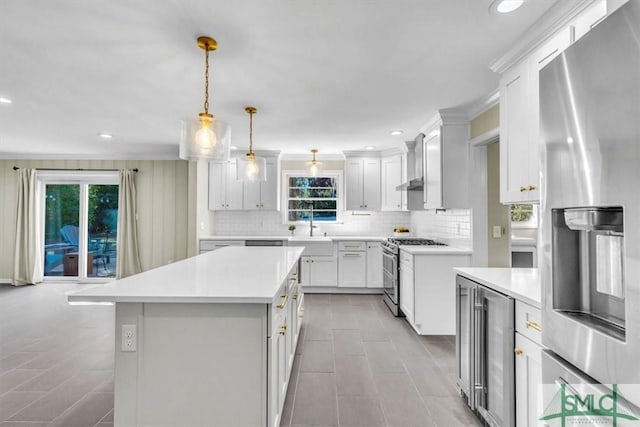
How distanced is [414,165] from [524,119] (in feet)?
9.77

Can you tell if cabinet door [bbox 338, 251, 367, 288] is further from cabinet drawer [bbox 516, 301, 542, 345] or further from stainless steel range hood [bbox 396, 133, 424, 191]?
cabinet drawer [bbox 516, 301, 542, 345]

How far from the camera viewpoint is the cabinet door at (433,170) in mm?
3730

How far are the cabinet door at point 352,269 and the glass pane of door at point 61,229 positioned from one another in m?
5.10

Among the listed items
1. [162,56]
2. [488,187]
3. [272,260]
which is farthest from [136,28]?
[488,187]

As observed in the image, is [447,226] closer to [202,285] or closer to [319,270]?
[319,270]

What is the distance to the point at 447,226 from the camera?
4289mm

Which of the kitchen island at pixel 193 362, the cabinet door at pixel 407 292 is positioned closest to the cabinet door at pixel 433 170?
the cabinet door at pixel 407 292

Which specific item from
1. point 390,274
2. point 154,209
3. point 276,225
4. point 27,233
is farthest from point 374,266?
point 27,233

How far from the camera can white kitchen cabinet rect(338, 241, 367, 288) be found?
5324mm

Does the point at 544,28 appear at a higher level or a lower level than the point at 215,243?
higher

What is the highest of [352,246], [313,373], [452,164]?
[452,164]

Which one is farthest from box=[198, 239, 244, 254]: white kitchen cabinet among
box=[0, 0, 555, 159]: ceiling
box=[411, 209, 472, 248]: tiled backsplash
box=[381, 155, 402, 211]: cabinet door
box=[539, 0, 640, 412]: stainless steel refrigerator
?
box=[539, 0, 640, 412]: stainless steel refrigerator

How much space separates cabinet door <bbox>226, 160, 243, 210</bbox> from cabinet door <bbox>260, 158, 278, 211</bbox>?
39 centimetres

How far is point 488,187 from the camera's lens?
11.7 feet
